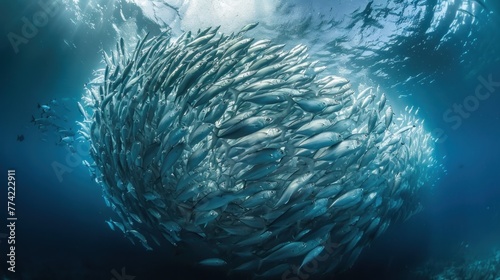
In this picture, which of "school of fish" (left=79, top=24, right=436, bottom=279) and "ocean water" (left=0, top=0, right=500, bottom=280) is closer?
"school of fish" (left=79, top=24, right=436, bottom=279)

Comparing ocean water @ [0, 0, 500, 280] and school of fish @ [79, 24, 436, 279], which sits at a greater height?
ocean water @ [0, 0, 500, 280]

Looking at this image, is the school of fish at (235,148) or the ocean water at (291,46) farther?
the ocean water at (291,46)

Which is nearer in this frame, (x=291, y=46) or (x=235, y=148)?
(x=235, y=148)

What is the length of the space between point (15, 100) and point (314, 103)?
27159 millimetres

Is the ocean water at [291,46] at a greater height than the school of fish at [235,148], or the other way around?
the ocean water at [291,46]

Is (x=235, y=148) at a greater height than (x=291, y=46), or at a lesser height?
lesser

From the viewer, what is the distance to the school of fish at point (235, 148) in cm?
498

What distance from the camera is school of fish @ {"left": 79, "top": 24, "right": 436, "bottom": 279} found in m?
4.98

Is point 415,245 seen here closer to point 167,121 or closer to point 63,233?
point 167,121

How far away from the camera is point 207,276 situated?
9.70m

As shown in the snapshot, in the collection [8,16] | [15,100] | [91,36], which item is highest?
[15,100]

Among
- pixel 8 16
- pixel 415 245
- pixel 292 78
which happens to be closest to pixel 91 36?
pixel 8 16

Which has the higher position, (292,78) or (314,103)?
(292,78)

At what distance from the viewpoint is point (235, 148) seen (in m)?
5.06
